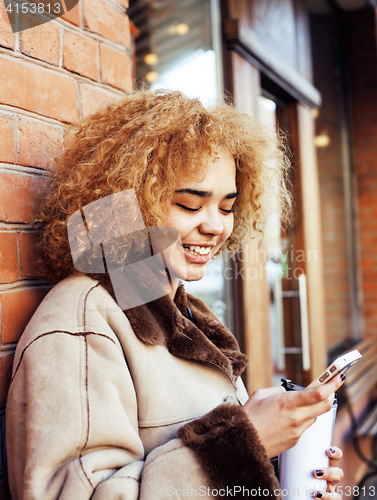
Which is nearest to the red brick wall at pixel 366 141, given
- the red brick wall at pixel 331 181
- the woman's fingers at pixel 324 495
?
the red brick wall at pixel 331 181

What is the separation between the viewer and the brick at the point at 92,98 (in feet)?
3.99

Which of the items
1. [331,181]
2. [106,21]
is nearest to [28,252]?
[106,21]

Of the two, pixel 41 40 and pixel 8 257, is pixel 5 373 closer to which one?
pixel 8 257

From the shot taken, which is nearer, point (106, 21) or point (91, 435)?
point (91, 435)

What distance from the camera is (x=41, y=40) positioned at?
1078 millimetres

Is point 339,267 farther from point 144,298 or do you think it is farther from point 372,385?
point 144,298

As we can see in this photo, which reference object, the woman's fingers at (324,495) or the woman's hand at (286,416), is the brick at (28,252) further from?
the woman's fingers at (324,495)

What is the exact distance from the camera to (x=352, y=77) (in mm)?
4922

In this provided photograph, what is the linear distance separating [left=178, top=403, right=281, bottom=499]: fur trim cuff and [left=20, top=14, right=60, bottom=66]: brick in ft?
3.01

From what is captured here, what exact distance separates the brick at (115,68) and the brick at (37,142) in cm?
29

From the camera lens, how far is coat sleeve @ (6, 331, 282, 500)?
2.43 ft

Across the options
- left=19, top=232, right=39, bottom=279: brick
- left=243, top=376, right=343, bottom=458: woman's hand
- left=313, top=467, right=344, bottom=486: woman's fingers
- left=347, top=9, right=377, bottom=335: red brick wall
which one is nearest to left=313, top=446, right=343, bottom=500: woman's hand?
left=313, top=467, right=344, bottom=486: woman's fingers

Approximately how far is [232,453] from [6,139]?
0.80m

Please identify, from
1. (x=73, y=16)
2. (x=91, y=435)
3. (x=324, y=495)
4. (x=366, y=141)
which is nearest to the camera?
(x=91, y=435)
